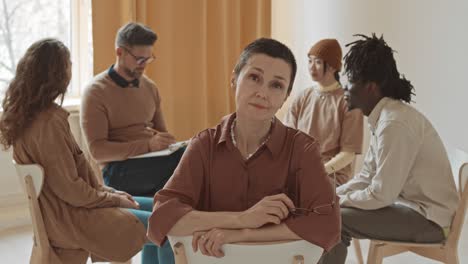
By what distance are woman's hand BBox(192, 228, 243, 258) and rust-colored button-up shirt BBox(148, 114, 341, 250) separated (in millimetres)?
121

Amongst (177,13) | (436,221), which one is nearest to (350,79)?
(436,221)

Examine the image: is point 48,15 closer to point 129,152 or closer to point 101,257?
point 129,152

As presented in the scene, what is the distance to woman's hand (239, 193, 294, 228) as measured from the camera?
147 centimetres

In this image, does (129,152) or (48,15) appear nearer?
(129,152)

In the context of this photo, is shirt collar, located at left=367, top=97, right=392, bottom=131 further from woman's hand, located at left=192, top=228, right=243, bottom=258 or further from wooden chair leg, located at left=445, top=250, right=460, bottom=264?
woman's hand, located at left=192, top=228, right=243, bottom=258

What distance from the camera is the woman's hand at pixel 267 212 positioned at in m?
1.47

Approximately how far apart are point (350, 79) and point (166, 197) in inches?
47.3

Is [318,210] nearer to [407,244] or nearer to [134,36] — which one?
[407,244]

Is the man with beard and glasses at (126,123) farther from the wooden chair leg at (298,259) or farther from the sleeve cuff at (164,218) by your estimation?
the wooden chair leg at (298,259)

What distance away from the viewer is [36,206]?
2039mm

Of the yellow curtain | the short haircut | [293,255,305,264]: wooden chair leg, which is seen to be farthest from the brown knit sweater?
[293,255,305,264]: wooden chair leg

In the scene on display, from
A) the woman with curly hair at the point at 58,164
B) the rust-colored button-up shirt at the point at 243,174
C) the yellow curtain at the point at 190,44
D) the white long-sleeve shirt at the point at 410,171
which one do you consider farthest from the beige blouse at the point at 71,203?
the yellow curtain at the point at 190,44

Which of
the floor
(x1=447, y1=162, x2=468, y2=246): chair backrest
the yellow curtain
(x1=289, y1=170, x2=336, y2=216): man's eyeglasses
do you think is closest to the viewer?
(x1=289, y1=170, x2=336, y2=216): man's eyeglasses

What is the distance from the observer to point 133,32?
Result: 9.05 feet
